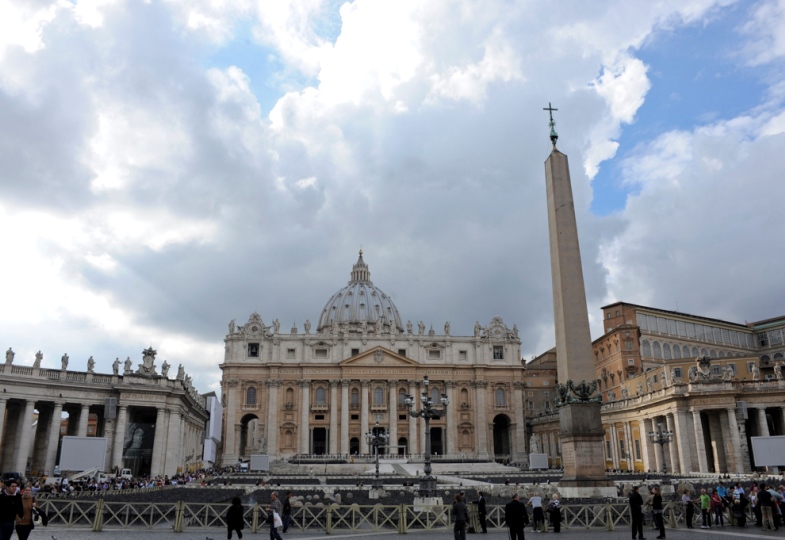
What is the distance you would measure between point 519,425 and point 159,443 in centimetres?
5100

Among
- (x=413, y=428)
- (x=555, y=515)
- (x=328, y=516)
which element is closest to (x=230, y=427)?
(x=413, y=428)

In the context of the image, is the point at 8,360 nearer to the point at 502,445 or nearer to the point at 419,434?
the point at 419,434

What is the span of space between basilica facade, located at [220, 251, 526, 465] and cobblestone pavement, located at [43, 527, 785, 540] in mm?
61266

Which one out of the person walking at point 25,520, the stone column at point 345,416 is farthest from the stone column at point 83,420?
the stone column at point 345,416

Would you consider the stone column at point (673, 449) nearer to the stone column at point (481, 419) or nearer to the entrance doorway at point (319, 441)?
the stone column at point (481, 419)

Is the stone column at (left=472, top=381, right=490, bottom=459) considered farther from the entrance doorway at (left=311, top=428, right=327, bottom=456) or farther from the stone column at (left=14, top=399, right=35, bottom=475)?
the stone column at (left=14, top=399, right=35, bottom=475)

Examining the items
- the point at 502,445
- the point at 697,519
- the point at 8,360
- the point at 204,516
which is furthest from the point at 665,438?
the point at 502,445

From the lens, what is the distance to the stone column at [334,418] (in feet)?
259

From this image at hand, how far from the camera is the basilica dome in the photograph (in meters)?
120

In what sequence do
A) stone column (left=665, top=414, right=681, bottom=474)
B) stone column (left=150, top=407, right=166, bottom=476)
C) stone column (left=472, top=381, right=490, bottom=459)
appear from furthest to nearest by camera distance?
stone column (left=472, top=381, right=490, bottom=459) < stone column (left=150, top=407, right=166, bottom=476) < stone column (left=665, top=414, right=681, bottom=474)

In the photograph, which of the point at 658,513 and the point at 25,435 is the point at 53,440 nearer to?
the point at 25,435

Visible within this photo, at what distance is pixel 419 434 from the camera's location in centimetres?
8106

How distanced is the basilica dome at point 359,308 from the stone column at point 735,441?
76380mm

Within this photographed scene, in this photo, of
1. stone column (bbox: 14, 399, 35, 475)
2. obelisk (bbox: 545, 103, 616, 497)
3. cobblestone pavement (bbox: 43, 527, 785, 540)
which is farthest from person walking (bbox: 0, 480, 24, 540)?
stone column (bbox: 14, 399, 35, 475)
